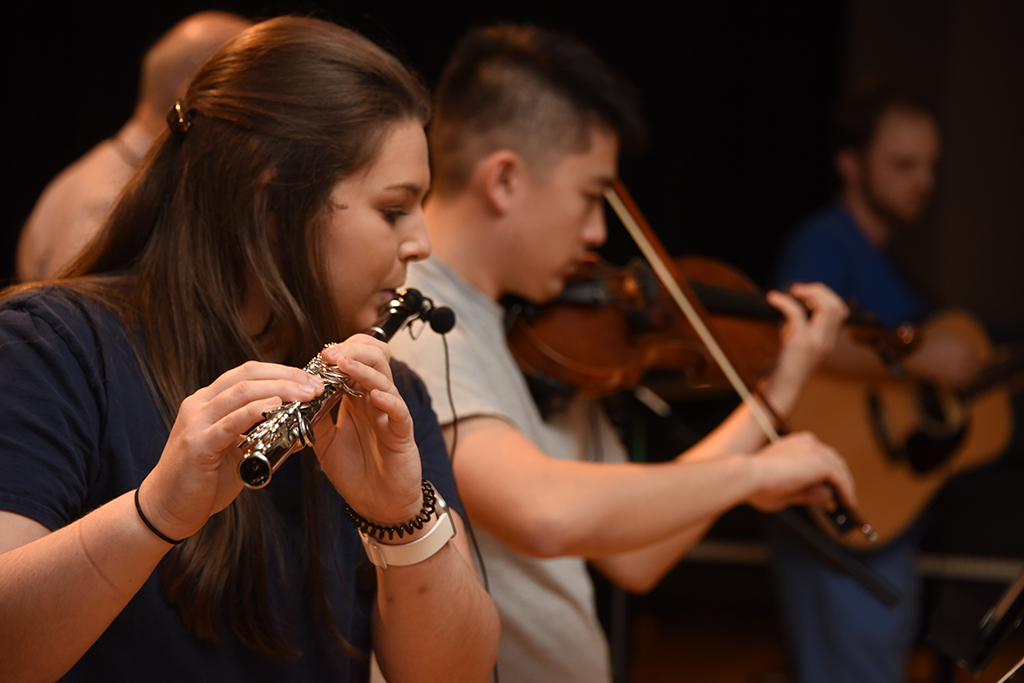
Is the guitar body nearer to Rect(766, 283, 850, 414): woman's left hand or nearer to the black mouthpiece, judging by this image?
Rect(766, 283, 850, 414): woman's left hand

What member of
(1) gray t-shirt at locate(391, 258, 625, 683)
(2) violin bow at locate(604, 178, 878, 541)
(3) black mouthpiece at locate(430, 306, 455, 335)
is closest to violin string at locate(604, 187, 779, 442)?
(2) violin bow at locate(604, 178, 878, 541)

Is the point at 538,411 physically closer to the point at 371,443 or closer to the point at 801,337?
the point at 801,337

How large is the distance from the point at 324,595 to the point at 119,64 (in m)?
3.34

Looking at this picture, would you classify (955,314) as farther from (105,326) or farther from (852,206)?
(105,326)

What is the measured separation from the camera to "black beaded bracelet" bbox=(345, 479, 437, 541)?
3.00ft

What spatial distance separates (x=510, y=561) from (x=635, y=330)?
0.52 metres

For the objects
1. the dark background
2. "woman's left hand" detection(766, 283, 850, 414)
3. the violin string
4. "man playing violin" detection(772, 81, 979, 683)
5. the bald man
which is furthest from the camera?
the dark background

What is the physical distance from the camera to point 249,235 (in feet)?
3.20

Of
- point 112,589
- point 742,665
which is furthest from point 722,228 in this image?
point 112,589

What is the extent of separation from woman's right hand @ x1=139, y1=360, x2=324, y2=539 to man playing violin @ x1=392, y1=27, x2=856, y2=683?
489 millimetres

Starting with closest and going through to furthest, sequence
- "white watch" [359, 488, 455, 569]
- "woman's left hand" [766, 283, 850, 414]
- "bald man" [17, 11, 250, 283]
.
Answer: "white watch" [359, 488, 455, 569]
"woman's left hand" [766, 283, 850, 414]
"bald man" [17, 11, 250, 283]

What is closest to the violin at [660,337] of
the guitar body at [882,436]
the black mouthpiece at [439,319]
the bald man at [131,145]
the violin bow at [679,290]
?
the violin bow at [679,290]

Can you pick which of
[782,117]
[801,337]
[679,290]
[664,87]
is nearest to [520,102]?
[679,290]

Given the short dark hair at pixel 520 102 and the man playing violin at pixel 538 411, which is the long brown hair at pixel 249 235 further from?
the short dark hair at pixel 520 102
